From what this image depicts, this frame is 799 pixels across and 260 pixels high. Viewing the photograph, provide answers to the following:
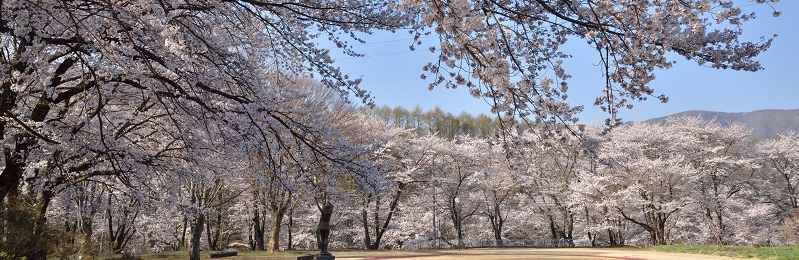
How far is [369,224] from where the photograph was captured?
3133 cm

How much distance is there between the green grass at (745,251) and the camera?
46.8 ft

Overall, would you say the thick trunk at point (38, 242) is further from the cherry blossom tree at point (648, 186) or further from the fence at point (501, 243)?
the fence at point (501, 243)

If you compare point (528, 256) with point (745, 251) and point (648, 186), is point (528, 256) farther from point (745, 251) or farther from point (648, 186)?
point (648, 186)

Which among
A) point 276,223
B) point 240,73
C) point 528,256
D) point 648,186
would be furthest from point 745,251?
point 240,73

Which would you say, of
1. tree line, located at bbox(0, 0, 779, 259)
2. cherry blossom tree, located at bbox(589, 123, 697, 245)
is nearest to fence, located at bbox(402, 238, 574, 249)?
cherry blossom tree, located at bbox(589, 123, 697, 245)

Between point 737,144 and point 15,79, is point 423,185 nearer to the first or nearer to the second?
point 737,144

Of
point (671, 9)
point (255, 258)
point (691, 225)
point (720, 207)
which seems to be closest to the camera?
point (671, 9)

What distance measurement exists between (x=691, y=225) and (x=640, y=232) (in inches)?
120

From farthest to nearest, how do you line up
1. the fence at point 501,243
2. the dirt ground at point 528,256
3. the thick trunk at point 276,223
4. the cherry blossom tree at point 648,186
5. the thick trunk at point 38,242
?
1. the fence at point 501,243
2. the cherry blossom tree at point 648,186
3. the thick trunk at point 276,223
4. the dirt ground at point 528,256
5. the thick trunk at point 38,242

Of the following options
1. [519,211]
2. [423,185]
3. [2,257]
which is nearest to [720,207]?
[519,211]

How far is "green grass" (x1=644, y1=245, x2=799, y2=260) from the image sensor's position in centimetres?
1428

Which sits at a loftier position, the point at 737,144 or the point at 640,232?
the point at 737,144

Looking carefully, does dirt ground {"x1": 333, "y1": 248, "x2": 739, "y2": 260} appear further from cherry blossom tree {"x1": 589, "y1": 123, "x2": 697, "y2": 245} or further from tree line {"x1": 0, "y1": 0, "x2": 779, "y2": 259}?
tree line {"x1": 0, "y1": 0, "x2": 779, "y2": 259}

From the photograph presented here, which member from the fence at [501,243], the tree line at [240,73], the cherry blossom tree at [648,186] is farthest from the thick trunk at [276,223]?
the cherry blossom tree at [648,186]
